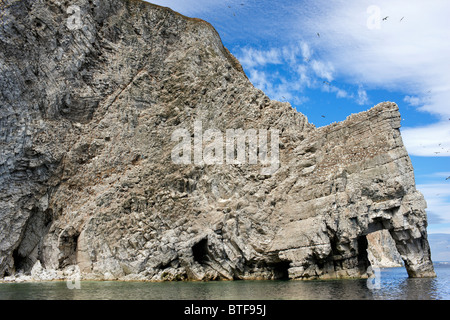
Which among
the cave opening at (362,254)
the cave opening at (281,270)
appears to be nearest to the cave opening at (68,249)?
the cave opening at (281,270)

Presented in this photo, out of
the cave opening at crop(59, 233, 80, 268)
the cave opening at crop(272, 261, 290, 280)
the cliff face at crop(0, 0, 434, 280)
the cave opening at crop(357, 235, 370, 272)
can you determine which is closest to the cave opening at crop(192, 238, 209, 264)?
the cliff face at crop(0, 0, 434, 280)

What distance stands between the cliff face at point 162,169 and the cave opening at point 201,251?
13cm

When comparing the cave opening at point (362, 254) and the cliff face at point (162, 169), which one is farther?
the cave opening at point (362, 254)

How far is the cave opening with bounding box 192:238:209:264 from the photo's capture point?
36.5 metres

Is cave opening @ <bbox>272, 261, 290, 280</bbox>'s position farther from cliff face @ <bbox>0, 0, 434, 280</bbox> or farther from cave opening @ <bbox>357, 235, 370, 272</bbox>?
cave opening @ <bbox>357, 235, 370, 272</bbox>

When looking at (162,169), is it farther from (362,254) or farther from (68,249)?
(362,254)

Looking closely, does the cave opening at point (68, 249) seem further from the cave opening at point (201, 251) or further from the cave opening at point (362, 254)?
the cave opening at point (362, 254)

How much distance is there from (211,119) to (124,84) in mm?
11455

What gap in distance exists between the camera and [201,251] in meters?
37.3

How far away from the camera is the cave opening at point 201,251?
1436 inches

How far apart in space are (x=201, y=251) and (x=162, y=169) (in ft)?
31.6

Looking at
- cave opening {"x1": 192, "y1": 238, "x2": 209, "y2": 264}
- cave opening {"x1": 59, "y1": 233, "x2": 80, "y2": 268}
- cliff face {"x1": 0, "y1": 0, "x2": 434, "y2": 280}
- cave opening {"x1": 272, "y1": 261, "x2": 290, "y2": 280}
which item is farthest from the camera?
cave opening {"x1": 59, "y1": 233, "x2": 80, "y2": 268}

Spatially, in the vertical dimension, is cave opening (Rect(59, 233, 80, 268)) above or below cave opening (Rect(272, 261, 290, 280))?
above

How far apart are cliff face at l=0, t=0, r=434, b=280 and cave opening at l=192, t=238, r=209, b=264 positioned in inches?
5.1
